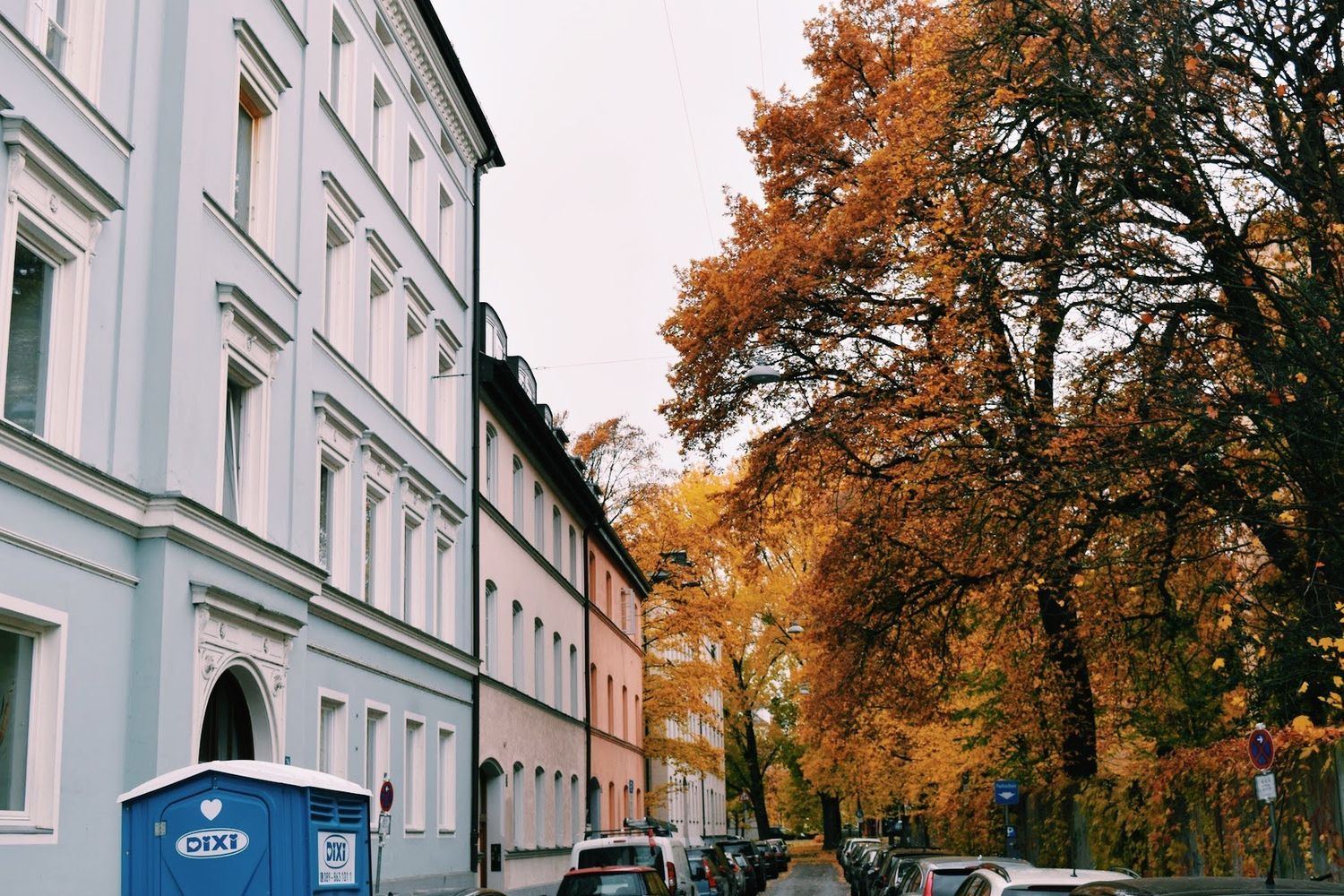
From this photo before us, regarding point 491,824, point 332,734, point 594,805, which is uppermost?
point 332,734

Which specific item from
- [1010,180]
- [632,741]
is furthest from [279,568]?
[632,741]

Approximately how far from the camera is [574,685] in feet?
124

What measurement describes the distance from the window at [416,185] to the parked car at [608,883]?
37.8ft

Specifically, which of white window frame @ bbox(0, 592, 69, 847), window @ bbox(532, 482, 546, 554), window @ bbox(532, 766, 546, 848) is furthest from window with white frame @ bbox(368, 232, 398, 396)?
window @ bbox(532, 766, 546, 848)

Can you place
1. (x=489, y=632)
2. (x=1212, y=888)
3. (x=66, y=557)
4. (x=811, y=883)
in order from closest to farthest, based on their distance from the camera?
(x=1212, y=888) < (x=66, y=557) < (x=489, y=632) < (x=811, y=883)

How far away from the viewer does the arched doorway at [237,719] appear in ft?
48.3

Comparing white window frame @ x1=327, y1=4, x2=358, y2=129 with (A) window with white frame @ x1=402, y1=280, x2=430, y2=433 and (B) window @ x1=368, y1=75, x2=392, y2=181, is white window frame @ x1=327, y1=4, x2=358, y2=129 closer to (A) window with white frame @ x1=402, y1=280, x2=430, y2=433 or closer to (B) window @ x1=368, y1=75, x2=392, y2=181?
(B) window @ x1=368, y1=75, x2=392, y2=181

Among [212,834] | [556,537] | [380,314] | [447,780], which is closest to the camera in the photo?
[212,834]

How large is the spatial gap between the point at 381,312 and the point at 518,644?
11.3 metres

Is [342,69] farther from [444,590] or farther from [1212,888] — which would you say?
[1212,888]

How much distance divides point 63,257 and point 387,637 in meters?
9.69

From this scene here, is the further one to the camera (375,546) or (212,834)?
(375,546)

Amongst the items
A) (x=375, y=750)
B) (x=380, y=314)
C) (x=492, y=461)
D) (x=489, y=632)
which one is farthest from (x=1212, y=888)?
(x=492, y=461)

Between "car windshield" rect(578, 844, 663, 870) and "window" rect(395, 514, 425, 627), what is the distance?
461 centimetres
